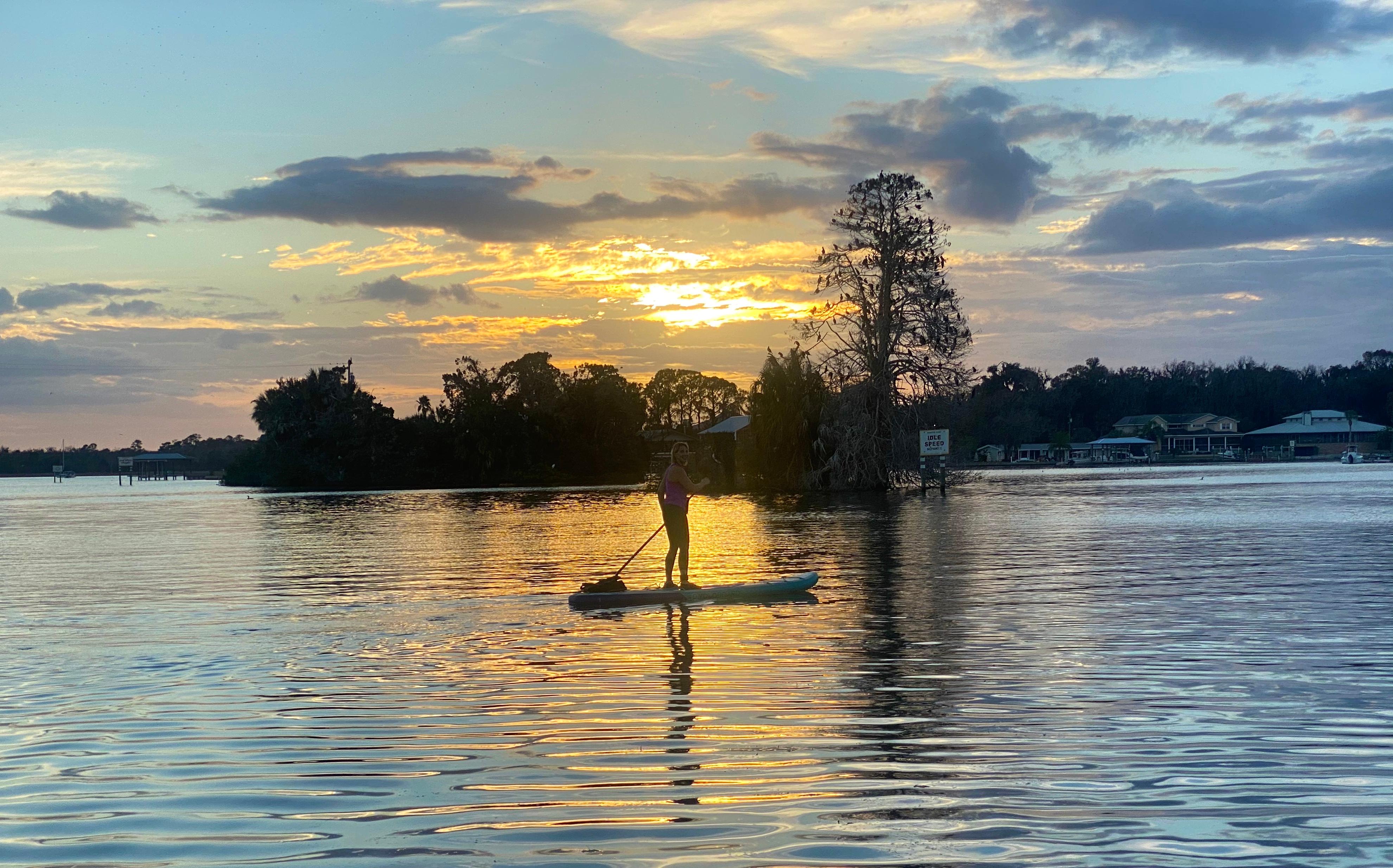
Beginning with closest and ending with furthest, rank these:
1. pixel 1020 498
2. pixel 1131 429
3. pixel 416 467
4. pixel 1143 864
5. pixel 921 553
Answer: pixel 1143 864 → pixel 921 553 → pixel 1020 498 → pixel 416 467 → pixel 1131 429

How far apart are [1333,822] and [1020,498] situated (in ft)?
154

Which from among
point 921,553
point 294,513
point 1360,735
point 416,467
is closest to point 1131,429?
point 416,467

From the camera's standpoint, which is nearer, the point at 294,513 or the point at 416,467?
the point at 294,513

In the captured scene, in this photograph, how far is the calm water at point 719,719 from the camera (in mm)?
5461

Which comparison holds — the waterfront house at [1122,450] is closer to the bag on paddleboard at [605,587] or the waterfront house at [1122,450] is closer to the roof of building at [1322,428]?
the roof of building at [1322,428]

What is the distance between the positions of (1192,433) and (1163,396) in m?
18.8

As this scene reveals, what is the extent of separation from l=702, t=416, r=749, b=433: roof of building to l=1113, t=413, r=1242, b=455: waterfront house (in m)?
81.0

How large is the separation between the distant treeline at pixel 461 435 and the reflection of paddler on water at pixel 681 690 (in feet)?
307

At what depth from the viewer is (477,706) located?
8.74m

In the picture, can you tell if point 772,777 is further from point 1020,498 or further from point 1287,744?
point 1020,498

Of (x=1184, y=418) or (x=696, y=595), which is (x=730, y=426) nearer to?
(x=1184, y=418)

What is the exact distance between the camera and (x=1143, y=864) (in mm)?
4914

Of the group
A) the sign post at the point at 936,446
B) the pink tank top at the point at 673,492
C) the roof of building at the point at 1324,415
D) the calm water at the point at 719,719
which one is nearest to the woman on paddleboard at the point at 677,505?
the pink tank top at the point at 673,492

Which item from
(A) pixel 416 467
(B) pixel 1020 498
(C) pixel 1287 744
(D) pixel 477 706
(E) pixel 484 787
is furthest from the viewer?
(A) pixel 416 467
